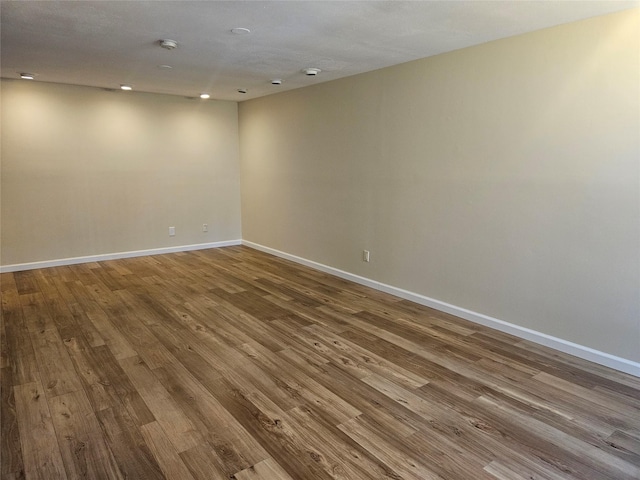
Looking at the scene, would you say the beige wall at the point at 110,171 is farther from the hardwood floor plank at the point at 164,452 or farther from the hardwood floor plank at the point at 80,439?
the hardwood floor plank at the point at 164,452

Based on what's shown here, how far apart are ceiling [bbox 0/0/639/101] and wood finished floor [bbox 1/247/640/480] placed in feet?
7.52

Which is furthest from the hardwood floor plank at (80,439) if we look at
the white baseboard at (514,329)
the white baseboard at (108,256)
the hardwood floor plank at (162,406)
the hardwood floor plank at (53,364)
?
the white baseboard at (108,256)

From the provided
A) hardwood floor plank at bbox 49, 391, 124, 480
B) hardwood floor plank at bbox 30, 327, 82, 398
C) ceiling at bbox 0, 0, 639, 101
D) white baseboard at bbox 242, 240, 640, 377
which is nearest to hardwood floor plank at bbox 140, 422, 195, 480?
hardwood floor plank at bbox 49, 391, 124, 480

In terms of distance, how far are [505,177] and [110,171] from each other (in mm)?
5031

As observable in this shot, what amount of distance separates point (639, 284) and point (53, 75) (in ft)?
18.9

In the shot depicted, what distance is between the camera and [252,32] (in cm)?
290

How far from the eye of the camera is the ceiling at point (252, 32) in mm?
2445

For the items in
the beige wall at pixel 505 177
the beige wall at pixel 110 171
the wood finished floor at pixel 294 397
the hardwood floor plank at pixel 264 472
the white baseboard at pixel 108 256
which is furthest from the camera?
the white baseboard at pixel 108 256

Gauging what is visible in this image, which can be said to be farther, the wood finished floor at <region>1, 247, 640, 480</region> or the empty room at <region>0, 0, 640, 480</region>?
the empty room at <region>0, 0, 640, 480</region>

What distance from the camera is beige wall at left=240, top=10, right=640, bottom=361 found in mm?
2686

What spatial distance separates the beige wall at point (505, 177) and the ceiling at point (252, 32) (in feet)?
0.82

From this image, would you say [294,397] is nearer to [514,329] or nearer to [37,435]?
[37,435]

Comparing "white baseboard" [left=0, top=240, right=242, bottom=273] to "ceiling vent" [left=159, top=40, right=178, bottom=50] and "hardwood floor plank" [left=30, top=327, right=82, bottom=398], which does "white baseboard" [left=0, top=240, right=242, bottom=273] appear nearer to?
"hardwood floor plank" [left=30, top=327, right=82, bottom=398]

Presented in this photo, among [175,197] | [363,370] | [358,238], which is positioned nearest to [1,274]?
[175,197]
